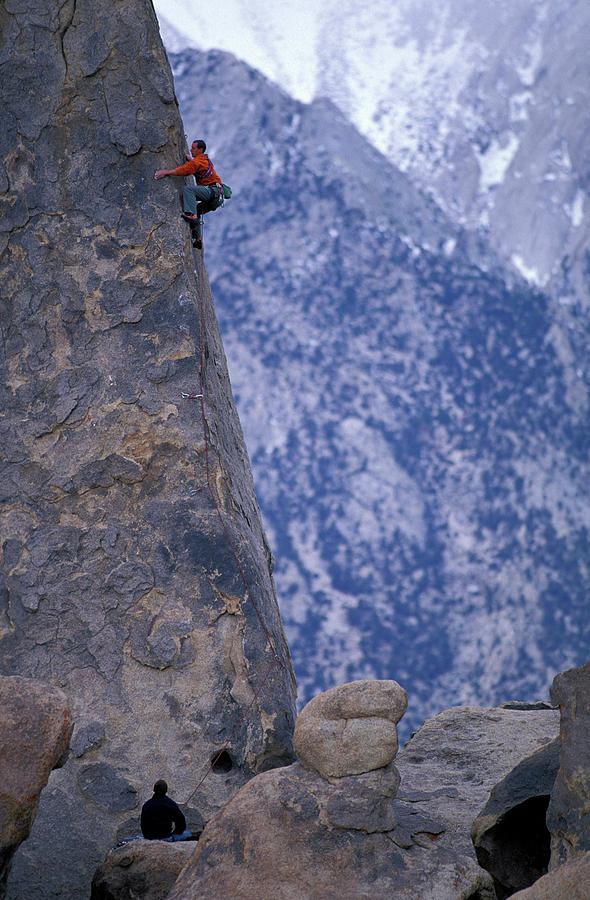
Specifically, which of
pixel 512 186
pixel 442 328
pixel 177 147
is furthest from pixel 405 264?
pixel 177 147

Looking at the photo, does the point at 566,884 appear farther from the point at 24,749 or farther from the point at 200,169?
the point at 200,169

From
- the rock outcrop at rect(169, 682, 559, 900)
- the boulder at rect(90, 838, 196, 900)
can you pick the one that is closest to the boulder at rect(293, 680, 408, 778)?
the rock outcrop at rect(169, 682, 559, 900)

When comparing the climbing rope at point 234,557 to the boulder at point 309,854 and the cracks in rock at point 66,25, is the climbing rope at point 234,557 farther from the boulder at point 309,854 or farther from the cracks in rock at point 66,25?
the cracks in rock at point 66,25

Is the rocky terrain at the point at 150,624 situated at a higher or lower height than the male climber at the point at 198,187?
lower

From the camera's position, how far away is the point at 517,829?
455 centimetres

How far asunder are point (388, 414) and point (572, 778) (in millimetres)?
23397

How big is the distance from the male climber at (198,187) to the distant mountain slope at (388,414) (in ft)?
64.2

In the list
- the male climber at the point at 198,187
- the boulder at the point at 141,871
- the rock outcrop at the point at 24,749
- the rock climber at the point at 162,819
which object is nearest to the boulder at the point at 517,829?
the boulder at the point at 141,871

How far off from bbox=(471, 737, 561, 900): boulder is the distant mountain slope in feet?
66.9

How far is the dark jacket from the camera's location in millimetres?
5105

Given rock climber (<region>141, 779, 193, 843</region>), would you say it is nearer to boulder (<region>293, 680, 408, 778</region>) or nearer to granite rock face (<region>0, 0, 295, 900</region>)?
granite rock face (<region>0, 0, 295, 900</region>)

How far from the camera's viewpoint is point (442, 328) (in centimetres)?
2817

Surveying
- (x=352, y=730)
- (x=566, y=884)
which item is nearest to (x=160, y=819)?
(x=352, y=730)

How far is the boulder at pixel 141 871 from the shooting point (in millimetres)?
4523
